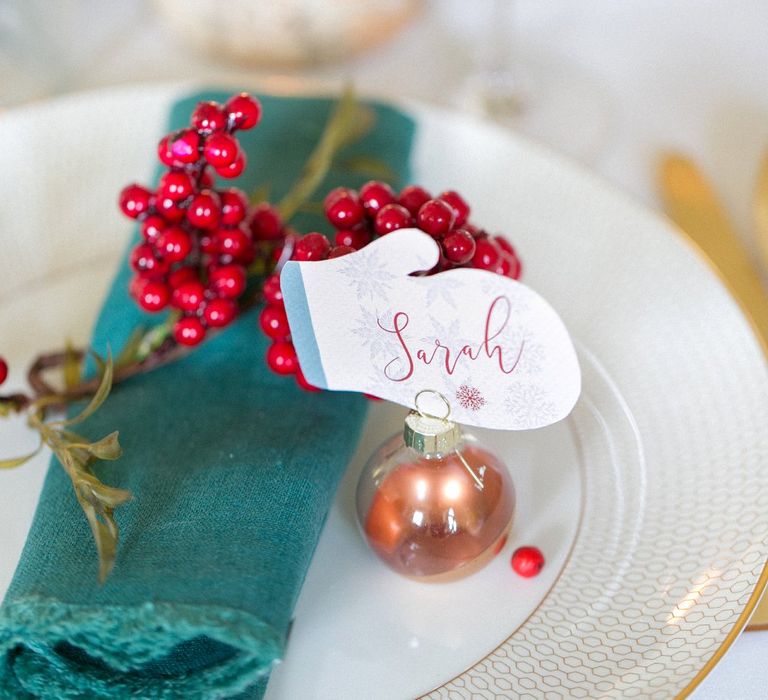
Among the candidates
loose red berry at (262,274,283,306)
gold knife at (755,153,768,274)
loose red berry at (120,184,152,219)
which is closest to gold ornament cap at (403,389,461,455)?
loose red berry at (262,274,283,306)

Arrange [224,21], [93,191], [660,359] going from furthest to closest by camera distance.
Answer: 1. [224,21]
2. [93,191]
3. [660,359]

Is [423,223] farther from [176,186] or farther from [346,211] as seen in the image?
[176,186]

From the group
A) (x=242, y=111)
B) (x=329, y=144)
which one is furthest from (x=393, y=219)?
(x=329, y=144)

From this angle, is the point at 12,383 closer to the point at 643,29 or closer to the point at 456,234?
the point at 456,234

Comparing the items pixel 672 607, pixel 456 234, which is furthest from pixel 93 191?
pixel 672 607

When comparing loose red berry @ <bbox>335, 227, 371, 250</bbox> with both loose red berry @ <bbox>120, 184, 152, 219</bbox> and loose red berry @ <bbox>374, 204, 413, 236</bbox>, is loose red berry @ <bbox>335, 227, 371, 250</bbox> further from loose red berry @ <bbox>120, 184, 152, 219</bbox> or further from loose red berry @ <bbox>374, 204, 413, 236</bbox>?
loose red berry @ <bbox>120, 184, 152, 219</bbox>

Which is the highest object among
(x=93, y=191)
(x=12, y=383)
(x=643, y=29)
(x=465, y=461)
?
(x=643, y=29)

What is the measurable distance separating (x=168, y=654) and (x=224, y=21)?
2.41ft

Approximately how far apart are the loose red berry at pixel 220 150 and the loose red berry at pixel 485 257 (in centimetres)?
15

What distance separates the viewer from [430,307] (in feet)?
1.51

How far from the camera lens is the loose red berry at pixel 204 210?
21.1 inches

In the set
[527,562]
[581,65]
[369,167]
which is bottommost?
[527,562]

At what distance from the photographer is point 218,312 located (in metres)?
0.56

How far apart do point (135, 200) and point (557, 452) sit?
12.2 inches
